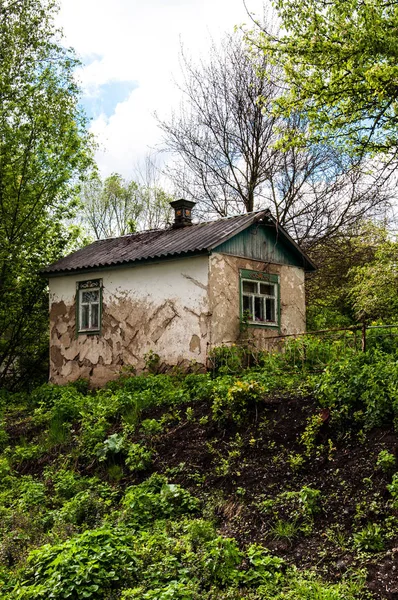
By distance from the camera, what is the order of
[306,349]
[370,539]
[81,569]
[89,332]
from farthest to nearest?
[89,332] → [306,349] → [370,539] → [81,569]

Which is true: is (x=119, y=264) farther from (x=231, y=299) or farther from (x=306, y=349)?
(x=306, y=349)

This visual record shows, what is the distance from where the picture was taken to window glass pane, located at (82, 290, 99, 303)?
1683 cm

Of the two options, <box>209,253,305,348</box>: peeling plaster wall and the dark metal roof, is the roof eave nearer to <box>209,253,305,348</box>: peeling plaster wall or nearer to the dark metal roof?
the dark metal roof

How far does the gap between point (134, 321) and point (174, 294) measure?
1412 millimetres

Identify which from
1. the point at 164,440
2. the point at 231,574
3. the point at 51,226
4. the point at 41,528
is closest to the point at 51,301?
the point at 51,226

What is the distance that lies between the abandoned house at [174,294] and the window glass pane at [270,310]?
0.08ft

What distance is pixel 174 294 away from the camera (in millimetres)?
15086

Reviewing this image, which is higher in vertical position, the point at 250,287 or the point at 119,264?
the point at 119,264

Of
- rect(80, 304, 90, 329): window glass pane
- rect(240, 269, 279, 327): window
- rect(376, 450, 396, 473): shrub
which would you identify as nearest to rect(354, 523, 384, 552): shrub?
rect(376, 450, 396, 473): shrub

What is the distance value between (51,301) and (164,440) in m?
9.36

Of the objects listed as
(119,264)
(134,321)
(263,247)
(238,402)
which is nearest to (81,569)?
(238,402)

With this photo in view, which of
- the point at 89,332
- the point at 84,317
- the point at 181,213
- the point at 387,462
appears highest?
the point at 181,213

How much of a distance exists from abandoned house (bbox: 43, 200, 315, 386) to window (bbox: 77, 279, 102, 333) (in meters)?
0.03

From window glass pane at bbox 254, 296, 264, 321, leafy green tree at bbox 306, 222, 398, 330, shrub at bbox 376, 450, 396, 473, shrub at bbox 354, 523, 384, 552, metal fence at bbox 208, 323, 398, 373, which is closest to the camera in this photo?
shrub at bbox 354, 523, 384, 552
